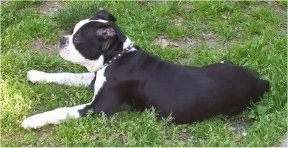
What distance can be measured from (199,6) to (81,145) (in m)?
3.17

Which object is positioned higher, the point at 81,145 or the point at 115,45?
the point at 115,45

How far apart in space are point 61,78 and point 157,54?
44.9 inches

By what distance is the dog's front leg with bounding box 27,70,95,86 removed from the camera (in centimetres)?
592

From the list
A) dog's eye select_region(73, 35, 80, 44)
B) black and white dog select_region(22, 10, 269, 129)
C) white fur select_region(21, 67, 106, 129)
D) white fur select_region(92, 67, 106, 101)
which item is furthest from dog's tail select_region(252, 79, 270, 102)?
dog's eye select_region(73, 35, 80, 44)

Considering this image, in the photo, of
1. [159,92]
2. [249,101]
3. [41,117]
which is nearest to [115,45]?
[159,92]

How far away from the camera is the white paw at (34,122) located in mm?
5164

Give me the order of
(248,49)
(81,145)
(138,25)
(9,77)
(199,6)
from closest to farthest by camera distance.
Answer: (81,145) < (9,77) < (248,49) < (138,25) < (199,6)

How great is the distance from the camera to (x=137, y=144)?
4992 mm

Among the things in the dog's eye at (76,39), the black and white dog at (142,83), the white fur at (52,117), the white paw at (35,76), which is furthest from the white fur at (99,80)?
the white paw at (35,76)

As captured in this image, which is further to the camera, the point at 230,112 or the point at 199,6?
the point at 199,6

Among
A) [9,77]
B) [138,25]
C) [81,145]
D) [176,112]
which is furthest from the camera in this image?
[138,25]

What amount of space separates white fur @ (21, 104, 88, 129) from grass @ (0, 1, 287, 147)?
64 mm

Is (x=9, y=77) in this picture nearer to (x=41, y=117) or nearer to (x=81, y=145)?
(x=41, y=117)

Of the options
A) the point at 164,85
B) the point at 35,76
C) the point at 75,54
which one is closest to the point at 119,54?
the point at 75,54
